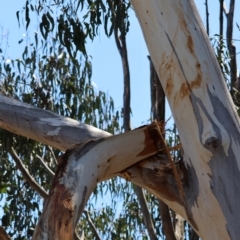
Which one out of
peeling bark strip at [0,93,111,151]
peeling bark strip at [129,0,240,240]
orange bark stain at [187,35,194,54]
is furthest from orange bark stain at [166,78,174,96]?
peeling bark strip at [0,93,111,151]

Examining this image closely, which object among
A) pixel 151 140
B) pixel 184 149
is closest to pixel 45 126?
pixel 151 140

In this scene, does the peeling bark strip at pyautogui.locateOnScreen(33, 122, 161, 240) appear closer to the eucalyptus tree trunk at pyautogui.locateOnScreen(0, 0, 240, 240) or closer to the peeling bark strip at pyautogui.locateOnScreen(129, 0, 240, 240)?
the eucalyptus tree trunk at pyautogui.locateOnScreen(0, 0, 240, 240)

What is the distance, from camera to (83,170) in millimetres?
1733

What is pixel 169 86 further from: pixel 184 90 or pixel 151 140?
pixel 151 140

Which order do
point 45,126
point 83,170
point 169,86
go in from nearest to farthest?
point 83,170 < point 169,86 < point 45,126

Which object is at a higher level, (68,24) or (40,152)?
(68,24)

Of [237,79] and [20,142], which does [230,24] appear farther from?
[20,142]

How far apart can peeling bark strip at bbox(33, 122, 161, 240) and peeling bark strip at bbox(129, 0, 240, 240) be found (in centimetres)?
15

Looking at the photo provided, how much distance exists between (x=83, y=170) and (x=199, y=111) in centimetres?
37

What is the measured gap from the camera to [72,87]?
517 centimetres

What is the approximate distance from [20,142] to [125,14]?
1210 mm

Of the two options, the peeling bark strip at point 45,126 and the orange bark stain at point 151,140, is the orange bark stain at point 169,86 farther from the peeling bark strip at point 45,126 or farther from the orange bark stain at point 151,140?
the peeling bark strip at point 45,126

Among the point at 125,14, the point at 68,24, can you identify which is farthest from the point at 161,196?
the point at 68,24

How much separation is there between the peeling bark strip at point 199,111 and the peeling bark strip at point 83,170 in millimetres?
151
